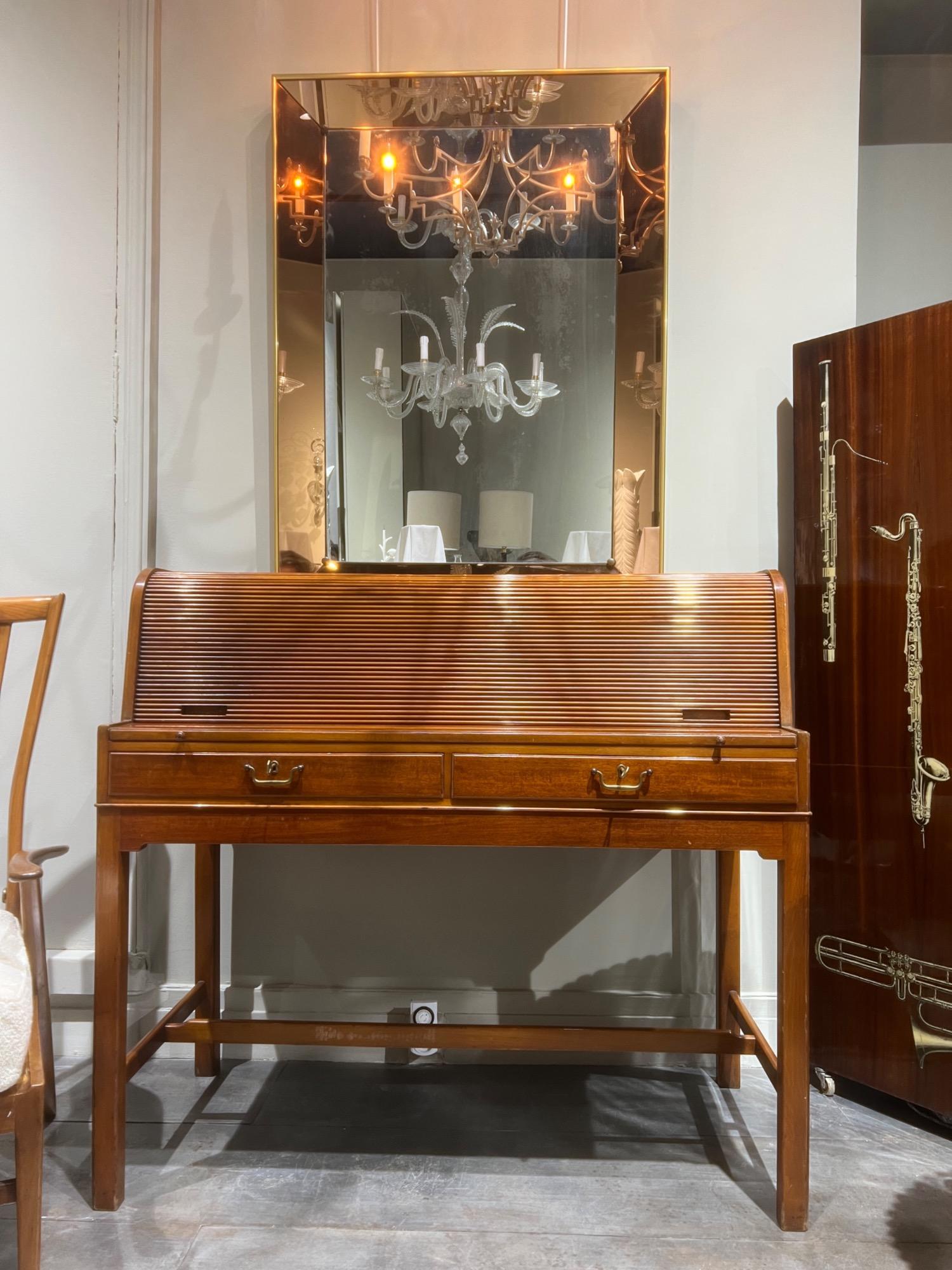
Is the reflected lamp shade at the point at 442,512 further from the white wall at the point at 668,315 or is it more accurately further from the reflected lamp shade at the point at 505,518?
the white wall at the point at 668,315

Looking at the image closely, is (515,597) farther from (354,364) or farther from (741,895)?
(741,895)

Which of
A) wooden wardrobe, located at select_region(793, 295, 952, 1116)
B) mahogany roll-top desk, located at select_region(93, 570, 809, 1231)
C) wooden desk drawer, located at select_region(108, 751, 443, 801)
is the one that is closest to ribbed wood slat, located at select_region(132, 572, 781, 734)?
mahogany roll-top desk, located at select_region(93, 570, 809, 1231)

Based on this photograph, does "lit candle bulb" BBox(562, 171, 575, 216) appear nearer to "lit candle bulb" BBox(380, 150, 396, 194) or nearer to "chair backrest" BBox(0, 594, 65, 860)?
"lit candle bulb" BBox(380, 150, 396, 194)

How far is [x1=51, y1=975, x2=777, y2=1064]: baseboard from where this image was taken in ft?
8.20

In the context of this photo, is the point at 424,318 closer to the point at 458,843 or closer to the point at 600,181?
the point at 600,181

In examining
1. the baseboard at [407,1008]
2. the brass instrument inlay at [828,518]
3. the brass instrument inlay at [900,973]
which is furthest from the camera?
the baseboard at [407,1008]

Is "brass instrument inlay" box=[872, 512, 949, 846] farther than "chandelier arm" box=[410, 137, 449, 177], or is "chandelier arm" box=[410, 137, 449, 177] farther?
"chandelier arm" box=[410, 137, 449, 177]

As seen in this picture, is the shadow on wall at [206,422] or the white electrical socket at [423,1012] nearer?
the white electrical socket at [423,1012]

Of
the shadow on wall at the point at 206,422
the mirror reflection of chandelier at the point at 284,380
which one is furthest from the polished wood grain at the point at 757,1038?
the mirror reflection of chandelier at the point at 284,380

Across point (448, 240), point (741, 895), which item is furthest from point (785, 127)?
point (741, 895)

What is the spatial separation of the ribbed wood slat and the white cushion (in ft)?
1.98

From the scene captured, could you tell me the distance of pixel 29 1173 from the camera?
1461mm

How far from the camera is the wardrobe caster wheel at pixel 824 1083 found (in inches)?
85.3

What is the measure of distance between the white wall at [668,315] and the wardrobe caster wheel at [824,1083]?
0.26 meters
